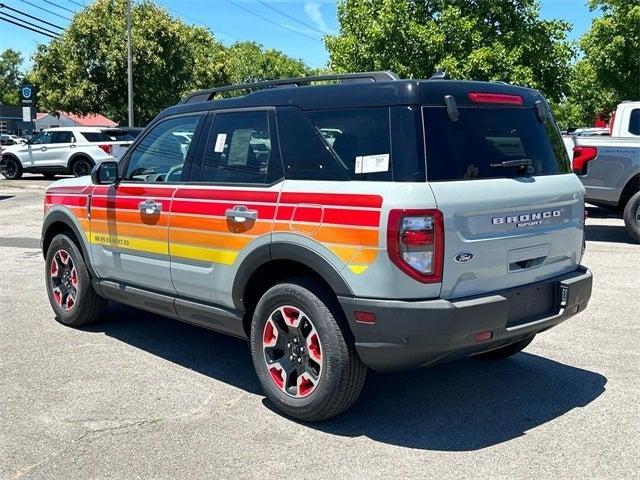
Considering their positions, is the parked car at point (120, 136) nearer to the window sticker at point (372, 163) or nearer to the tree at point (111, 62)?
the tree at point (111, 62)

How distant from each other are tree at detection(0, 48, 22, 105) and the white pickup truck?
10921cm

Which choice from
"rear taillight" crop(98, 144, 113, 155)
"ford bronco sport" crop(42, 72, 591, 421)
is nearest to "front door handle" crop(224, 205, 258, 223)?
"ford bronco sport" crop(42, 72, 591, 421)

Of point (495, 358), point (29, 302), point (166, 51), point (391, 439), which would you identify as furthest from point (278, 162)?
point (166, 51)

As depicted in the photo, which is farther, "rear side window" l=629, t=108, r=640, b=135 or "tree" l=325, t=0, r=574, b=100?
"tree" l=325, t=0, r=574, b=100

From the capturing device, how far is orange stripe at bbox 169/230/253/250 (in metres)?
4.18

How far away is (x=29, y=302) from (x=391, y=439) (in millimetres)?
4553

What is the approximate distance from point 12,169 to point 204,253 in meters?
22.1

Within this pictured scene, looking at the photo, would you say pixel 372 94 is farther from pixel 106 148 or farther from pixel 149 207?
pixel 106 148

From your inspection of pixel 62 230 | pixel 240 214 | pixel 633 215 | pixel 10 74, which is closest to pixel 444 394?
pixel 240 214

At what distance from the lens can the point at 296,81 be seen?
175 inches

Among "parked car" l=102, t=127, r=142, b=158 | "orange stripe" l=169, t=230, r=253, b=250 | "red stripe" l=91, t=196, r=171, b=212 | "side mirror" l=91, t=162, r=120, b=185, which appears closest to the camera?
"orange stripe" l=169, t=230, r=253, b=250

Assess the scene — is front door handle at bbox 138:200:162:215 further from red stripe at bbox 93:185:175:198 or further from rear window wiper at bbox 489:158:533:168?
rear window wiper at bbox 489:158:533:168

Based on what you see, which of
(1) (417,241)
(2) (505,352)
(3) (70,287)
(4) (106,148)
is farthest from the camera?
(4) (106,148)

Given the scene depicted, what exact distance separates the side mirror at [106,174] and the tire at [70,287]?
768mm
